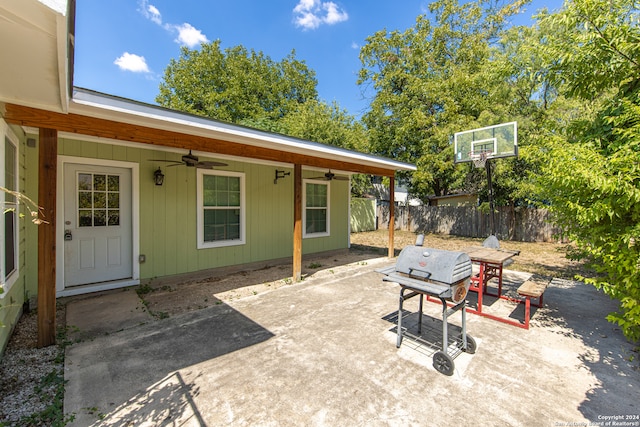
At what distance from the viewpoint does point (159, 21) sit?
22.5m

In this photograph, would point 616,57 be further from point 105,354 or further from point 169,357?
point 105,354

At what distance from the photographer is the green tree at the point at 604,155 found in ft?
7.97

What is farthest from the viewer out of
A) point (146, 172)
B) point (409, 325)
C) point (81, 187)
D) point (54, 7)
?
point (146, 172)

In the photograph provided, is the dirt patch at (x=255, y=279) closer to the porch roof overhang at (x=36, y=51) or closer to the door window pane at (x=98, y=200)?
the door window pane at (x=98, y=200)

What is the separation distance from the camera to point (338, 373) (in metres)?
2.48

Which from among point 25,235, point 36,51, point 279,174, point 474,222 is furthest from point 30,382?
point 474,222

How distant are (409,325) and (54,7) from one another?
12.7 feet

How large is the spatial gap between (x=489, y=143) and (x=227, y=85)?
20.2 meters

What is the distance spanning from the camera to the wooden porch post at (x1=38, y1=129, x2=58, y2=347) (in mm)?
2742

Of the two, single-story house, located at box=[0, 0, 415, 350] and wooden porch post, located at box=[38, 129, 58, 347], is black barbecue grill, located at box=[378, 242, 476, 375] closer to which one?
single-story house, located at box=[0, 0, 415, 350]

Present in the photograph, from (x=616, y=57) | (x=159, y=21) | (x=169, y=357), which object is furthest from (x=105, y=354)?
(x=159, y=21)

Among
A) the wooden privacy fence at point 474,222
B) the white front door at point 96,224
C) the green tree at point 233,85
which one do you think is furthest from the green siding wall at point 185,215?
the green tree at point 233,85

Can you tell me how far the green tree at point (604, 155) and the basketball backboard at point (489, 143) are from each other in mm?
4826

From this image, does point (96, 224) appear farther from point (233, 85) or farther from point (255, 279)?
point (233, 85)
